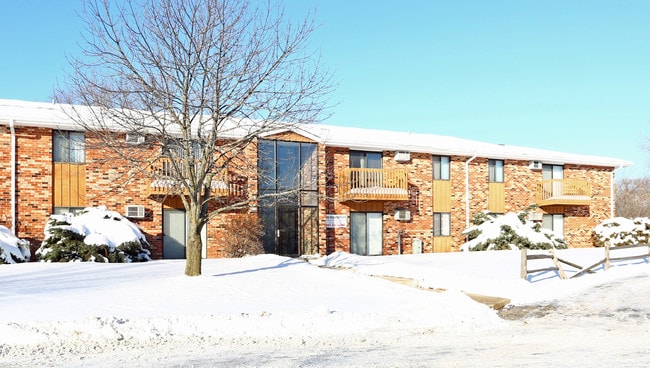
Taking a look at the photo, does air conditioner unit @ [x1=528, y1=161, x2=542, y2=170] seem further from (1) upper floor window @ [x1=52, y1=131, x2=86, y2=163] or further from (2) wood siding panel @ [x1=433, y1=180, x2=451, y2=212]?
(1) upper floor window @ [x1=52, y1=131, x2=86, y2=163]

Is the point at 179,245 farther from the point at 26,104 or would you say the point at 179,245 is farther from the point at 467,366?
the point at 467,366

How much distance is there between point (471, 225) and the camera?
92.2ft

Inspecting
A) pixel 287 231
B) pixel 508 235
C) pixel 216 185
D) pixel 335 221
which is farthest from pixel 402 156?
pixel 216 185

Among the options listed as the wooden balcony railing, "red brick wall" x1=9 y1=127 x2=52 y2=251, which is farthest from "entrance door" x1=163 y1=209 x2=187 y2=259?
"red brick wall" x1=9 y1=127 x2=52 y2=251

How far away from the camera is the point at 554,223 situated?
3039 cm

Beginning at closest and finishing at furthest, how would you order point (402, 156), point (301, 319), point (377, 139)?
1. point (301, 319)
2. point (402, 156)
3. point (377, 139)

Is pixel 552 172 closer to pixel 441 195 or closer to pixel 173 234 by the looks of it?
pixel 441 195

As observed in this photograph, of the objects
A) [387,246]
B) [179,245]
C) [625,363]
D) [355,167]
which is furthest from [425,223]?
[625,363]

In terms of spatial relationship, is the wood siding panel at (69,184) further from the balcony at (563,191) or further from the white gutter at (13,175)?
the balcony at (563,191)

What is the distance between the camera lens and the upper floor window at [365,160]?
83.7 feet

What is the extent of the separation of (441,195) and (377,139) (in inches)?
156

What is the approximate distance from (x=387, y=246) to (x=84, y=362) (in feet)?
62.4

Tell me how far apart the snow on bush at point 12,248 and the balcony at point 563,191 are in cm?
2246

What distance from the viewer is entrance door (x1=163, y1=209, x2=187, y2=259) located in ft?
70.4
